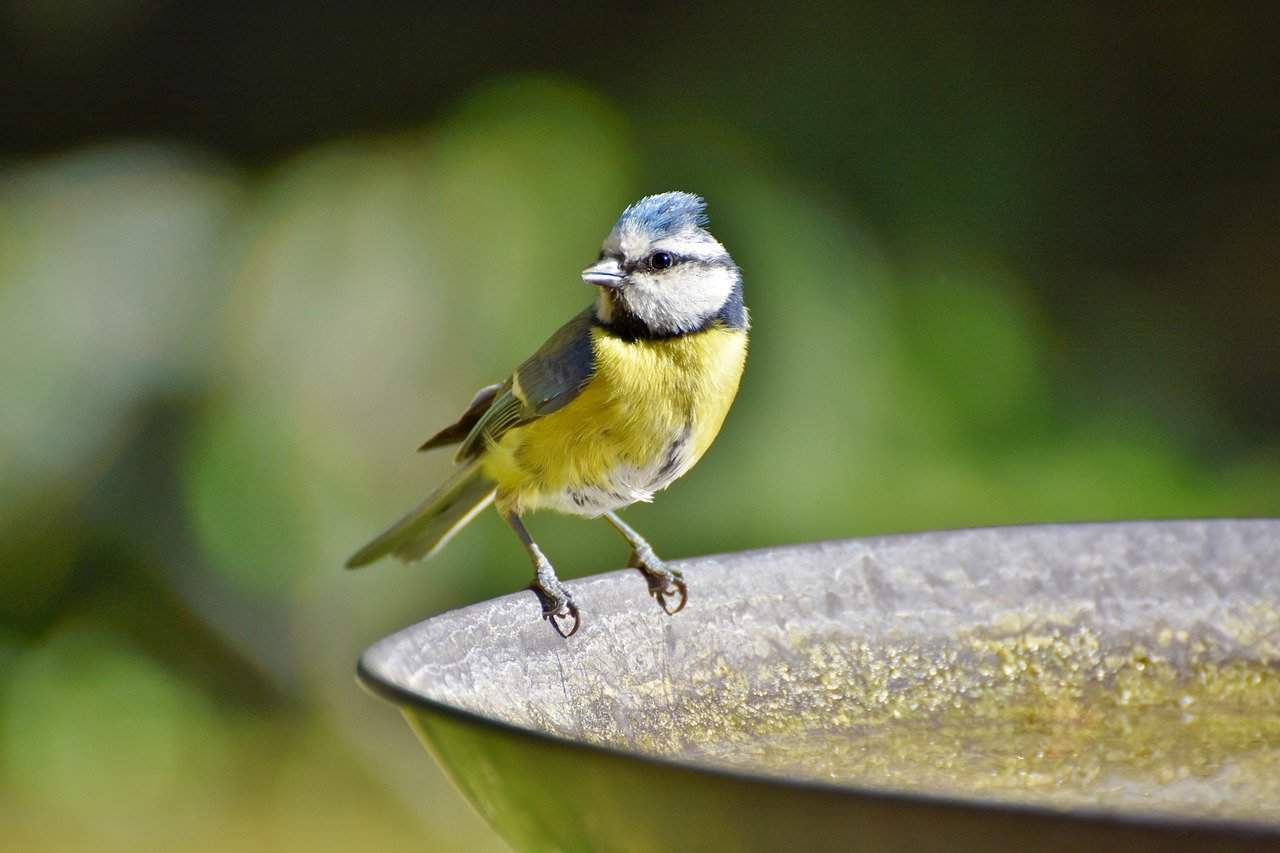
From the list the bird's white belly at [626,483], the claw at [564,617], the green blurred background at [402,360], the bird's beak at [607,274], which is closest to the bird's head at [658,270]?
the bird's beak at [607,274]

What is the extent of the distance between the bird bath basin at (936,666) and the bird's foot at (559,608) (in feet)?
0.04

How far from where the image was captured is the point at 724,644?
5.48 ft

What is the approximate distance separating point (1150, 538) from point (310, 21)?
151 inches

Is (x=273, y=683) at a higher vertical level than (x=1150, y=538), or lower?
lower

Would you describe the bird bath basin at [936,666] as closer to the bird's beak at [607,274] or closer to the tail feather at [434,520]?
the bird's beak at [607,274]

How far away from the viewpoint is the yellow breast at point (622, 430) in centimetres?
217

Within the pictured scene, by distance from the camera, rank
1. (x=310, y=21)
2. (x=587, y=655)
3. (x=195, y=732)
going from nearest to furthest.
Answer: (x=587, y=655), (x=195, y=732), (x=310, y=21)

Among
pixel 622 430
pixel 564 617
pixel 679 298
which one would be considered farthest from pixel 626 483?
pixel 564 617

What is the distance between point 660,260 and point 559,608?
709 millimetres

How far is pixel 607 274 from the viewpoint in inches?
85.7

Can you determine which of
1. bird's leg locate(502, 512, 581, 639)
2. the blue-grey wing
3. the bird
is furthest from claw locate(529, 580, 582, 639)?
the blue-grey wing

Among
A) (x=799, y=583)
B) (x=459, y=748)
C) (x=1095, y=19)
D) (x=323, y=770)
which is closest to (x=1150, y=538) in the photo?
(x=799, y=583)

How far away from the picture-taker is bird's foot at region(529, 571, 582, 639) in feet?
5.28

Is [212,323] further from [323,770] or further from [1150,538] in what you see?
[1150,538]
